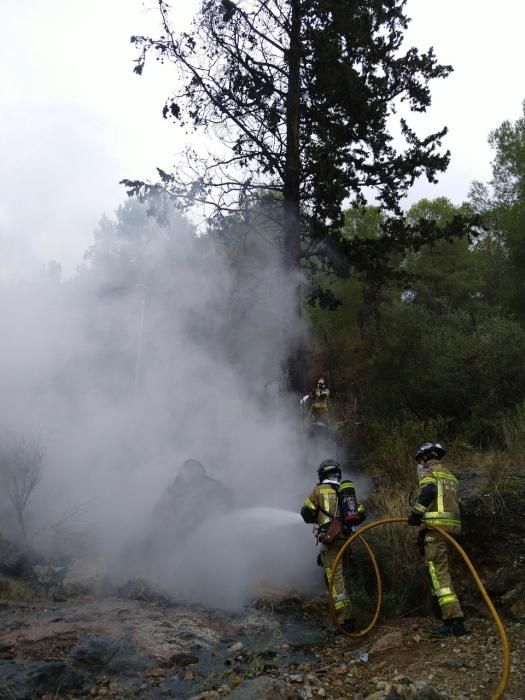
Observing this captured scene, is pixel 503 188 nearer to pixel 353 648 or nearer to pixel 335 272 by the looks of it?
pixel 335 272

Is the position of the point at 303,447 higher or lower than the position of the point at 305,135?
lower

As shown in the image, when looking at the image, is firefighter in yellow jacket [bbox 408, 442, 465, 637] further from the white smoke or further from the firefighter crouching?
the white smoke

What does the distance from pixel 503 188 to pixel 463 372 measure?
13.4 metres

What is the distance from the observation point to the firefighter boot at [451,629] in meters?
4.66

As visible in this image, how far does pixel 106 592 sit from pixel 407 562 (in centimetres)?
347

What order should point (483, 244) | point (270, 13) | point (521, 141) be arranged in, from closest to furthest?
point (270, 13)
point (521, 141)
point (483, 244)

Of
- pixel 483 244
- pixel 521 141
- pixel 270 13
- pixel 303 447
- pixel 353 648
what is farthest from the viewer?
pixel 483 244

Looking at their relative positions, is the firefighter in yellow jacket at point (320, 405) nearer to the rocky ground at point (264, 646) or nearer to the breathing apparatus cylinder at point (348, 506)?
the rocky ground at point (264, 646)

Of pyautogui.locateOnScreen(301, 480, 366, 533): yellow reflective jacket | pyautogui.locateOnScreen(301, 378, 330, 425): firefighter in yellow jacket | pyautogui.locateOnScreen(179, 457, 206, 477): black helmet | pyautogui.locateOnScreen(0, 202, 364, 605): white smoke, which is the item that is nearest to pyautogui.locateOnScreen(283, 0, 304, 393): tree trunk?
pyautogui.locateOnScreen(0, 202, 364, 605): white smoke

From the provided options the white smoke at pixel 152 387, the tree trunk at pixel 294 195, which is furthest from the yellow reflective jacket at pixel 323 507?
the tree trunk at pixel 294 195

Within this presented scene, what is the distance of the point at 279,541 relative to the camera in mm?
7070

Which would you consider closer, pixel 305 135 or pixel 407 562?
pixel 407 562

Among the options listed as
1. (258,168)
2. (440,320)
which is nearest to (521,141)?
(440,320)

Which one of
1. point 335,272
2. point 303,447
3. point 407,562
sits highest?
point 335,272
